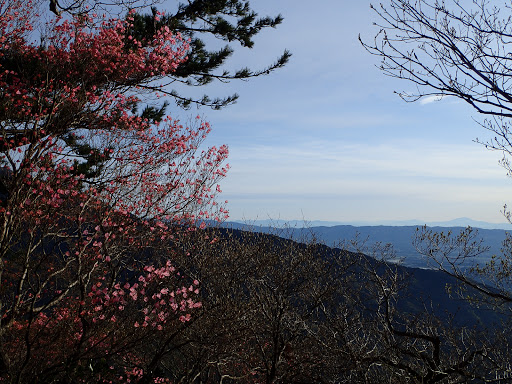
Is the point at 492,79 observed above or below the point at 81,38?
below

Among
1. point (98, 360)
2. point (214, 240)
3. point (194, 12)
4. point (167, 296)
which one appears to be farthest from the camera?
point (214, 240)

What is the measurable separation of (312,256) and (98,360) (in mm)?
9767

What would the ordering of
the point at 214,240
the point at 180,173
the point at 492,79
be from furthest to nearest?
the point at 214,240, the point at 180,173, the point at 492,79

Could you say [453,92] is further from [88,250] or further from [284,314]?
[88,250]

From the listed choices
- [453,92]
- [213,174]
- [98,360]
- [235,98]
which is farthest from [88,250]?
[453,92]

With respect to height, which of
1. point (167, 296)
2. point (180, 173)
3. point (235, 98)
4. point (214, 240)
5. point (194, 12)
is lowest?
point (167, 296)

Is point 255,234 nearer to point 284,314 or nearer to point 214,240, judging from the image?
point 214,240

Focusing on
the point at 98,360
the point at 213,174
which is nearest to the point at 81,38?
the point at 213,174

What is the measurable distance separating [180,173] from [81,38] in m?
3.87

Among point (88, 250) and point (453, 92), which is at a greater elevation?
point (453, 92)

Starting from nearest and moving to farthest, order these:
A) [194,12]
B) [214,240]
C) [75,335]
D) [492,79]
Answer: [492,79], [75,335], [194,12], [214,240]

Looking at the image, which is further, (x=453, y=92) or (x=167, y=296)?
(x=167, y=296)

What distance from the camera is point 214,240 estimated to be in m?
13.3

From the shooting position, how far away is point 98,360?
5.13 meters
